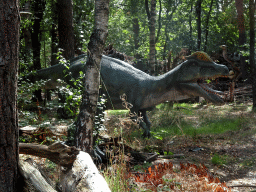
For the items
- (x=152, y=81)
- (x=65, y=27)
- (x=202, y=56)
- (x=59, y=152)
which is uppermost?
(x=65, y=27)

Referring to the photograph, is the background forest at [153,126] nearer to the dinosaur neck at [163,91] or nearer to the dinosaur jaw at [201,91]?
the dinosaur neck at [163,91]

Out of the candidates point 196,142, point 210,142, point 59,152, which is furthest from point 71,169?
point 210,142

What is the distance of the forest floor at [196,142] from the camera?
378 cm

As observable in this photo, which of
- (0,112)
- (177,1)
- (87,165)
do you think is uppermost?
(177,1)

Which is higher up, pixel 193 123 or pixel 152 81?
pixel 152 81

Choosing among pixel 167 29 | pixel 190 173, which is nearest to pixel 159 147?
pixel 190 173

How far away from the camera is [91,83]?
349 cm

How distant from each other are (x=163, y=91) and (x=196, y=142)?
148cm

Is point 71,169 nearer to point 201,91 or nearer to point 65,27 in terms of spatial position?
point 201,91

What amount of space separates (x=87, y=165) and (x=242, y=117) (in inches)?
265

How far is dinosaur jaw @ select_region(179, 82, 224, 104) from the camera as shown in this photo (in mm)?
5387

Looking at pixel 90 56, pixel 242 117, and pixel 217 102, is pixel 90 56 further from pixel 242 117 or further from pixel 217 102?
pixel 242 117

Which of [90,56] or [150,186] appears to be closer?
[150,186]

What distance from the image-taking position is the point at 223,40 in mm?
15578
